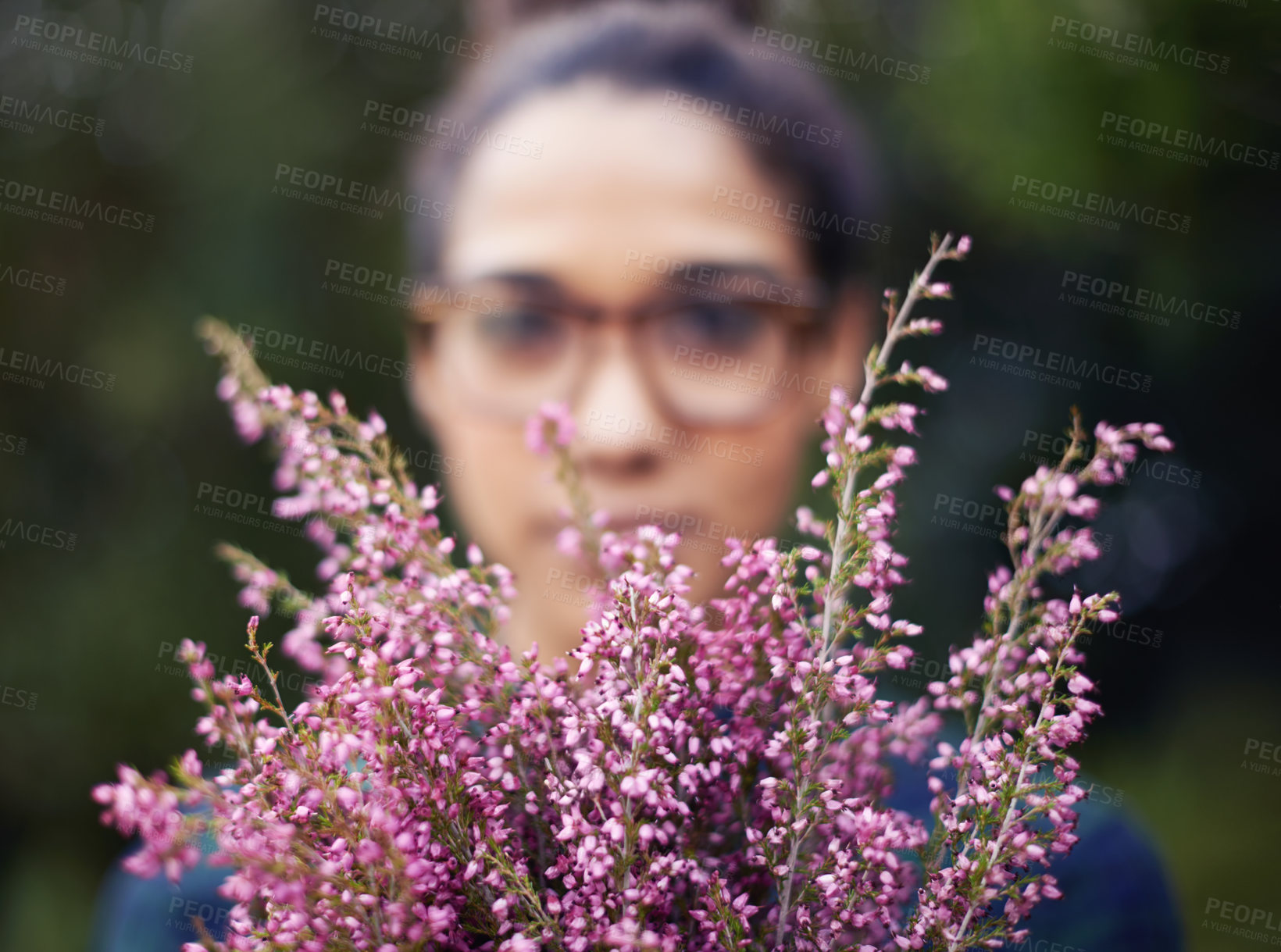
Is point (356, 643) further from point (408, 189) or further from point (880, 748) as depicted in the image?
point (408, 189)

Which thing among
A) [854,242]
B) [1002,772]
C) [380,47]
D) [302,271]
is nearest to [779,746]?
[1002,772]

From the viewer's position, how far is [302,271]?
94.0 inches

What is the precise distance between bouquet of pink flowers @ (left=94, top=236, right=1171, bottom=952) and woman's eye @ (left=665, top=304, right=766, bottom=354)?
494mm
